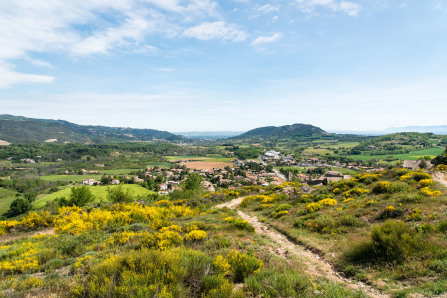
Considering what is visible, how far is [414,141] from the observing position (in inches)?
4904

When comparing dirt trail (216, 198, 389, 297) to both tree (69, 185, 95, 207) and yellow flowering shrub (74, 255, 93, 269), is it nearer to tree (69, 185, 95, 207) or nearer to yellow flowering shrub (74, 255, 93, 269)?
yellow flowering shrub (74, 255, 93, 269)

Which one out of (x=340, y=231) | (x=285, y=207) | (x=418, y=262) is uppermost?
(x=418, y=262)

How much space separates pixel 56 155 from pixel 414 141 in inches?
10186

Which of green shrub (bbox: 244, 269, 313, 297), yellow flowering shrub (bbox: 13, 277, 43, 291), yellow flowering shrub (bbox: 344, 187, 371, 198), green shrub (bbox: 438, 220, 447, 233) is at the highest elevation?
green shrub (bbox: 438, 220, 447, 233)

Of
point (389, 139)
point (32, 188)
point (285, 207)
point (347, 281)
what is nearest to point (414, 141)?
point (389, 139)

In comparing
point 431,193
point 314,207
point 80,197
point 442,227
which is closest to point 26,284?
point 442,227

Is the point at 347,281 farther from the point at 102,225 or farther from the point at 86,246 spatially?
the point at 102,225

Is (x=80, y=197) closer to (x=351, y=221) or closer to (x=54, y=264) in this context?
(x=54, y=264)

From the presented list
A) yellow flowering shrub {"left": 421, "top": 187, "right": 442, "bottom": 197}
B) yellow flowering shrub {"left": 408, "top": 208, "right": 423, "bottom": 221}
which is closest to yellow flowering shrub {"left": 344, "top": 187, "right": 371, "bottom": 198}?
yellow flowering shrub {"left": 421, "top": 187, "right": 442, "bottom": 197}

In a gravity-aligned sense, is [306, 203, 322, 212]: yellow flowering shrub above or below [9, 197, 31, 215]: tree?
Result: above

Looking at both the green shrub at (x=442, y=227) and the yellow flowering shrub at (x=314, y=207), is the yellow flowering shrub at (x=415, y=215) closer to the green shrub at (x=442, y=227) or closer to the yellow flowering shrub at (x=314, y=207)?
the green shrub at (x=442, y=227)

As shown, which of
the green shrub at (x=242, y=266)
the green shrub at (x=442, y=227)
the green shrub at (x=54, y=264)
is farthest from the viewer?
the green shrub at (x=442, y=227)

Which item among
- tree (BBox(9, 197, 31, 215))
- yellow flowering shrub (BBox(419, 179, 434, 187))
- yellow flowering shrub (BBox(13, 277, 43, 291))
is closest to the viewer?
yellow flowering shrub (BBox(13, 277, 43, 291))

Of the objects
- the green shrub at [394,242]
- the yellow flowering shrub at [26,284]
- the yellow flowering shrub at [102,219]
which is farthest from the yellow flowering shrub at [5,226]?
the green shrub at [394,242]
